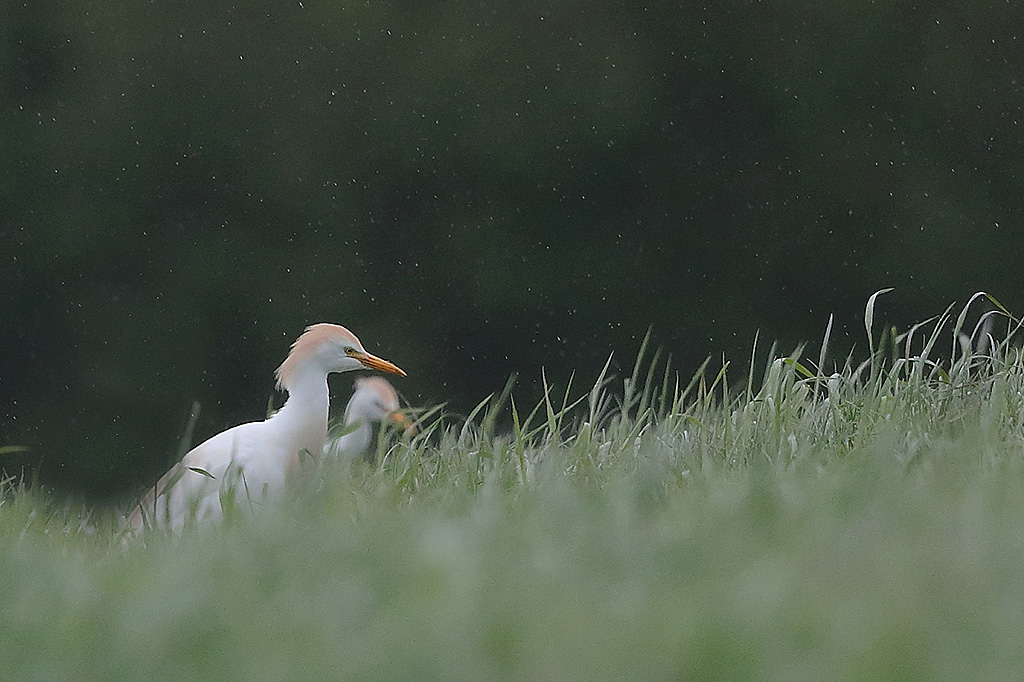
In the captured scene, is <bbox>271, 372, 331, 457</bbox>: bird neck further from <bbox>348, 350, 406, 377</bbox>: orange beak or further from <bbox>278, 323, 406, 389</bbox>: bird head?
<bbox>348, 350, 406, 377</bbox>: orange beak

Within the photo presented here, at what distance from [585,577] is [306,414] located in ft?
7.76

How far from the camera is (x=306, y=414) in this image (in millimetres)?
4020

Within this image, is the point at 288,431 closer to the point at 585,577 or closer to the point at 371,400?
the point at 371,400

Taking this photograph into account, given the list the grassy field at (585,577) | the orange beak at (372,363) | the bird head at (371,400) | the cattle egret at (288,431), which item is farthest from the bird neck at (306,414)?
the grassy field at (585,577)

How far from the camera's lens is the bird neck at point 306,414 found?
3.97 metres

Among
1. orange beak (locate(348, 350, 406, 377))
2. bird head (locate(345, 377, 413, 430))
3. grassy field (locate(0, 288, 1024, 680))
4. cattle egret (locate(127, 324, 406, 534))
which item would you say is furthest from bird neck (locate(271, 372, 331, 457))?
grassy field (locate(0, 288, 1024, 680))

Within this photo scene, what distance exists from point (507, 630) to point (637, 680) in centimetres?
16

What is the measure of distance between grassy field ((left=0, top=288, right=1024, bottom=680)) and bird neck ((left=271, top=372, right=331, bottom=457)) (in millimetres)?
1197

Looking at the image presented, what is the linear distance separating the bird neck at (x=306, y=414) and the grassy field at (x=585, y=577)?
120 centimetres

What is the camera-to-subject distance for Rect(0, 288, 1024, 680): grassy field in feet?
4.77

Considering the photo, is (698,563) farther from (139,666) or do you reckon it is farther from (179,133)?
(179,133)

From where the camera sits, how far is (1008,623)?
1.51m

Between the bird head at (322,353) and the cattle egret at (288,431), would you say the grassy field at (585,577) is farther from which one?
the bird head at (322,353)

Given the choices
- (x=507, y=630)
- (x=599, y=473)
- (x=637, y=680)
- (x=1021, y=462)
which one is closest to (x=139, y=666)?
(x=507, y=630)
